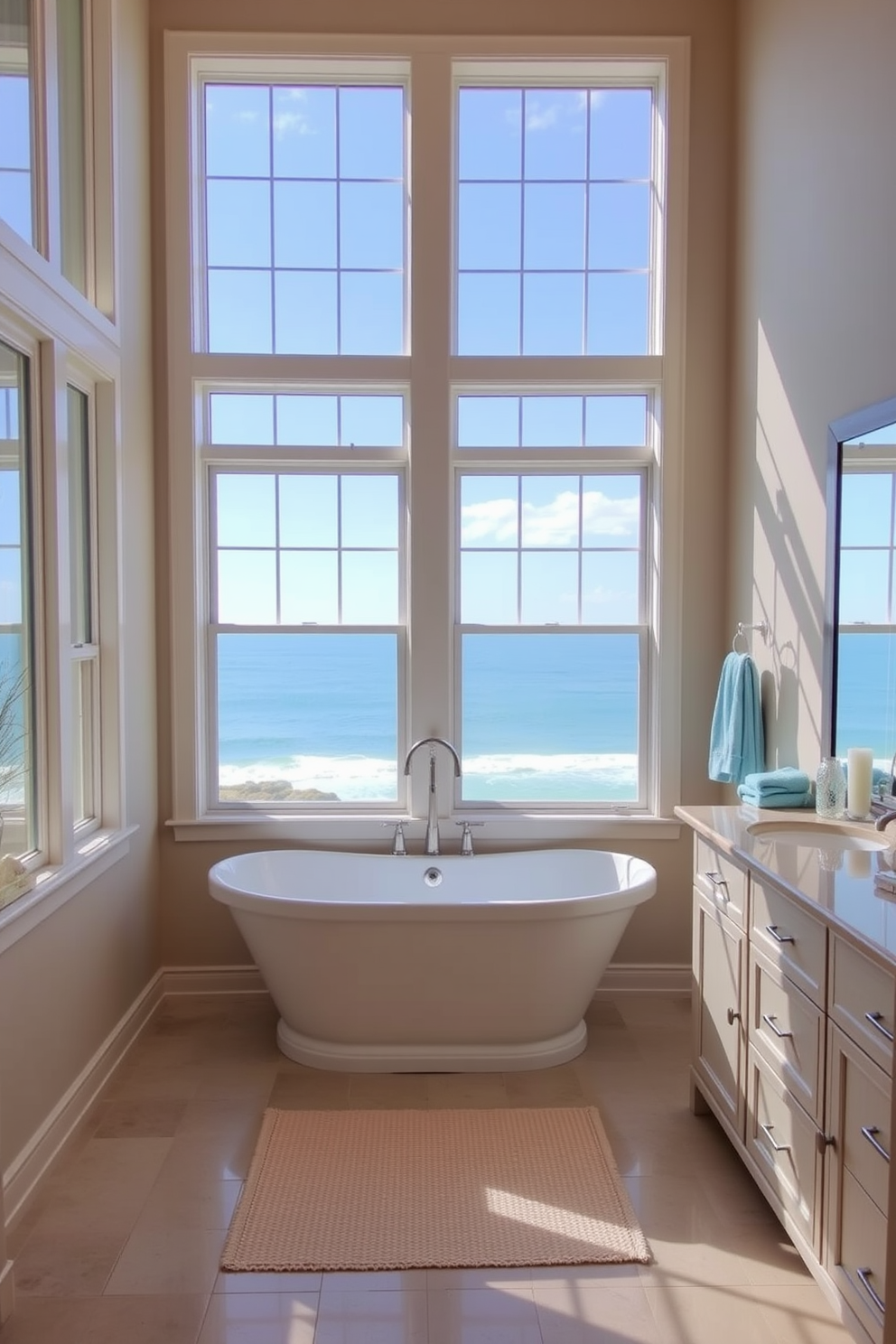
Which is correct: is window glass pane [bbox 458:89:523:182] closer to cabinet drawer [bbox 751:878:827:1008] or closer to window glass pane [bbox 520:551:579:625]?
window glass pane [bbox 520:551:579:625]

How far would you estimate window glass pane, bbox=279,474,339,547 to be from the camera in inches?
151

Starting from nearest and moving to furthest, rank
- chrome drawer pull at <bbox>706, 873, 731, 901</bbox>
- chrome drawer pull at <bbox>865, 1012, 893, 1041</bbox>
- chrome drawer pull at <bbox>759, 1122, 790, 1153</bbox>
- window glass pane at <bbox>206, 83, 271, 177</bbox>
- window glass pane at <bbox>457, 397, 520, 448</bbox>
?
chrome drawer pull at <bbox>865, 1012, 893, 1041</bbox> → chrome drawer pull at <bbox>759, 1122, 790, 1153</bbox> → chrome drawer pull at <bbox>706, 873, 731, 901</bbox> → window glass pane at <bbox>206, 83, 271, 177</bbox> → window glass pane at <bbox>457, 397, 520, 448</bbox>

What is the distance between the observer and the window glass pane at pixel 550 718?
12.8 ft

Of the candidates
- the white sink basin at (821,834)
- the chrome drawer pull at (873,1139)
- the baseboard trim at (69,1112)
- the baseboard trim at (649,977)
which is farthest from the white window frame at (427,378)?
the chrome drawer pull at (873,1139)

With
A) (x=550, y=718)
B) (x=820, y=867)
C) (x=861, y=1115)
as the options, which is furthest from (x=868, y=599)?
(x=550, y=718)

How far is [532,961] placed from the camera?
10.0 feet

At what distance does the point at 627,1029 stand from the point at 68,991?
1935 mm

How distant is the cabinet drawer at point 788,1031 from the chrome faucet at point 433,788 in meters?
1.53

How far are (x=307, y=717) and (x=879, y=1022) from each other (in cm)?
262

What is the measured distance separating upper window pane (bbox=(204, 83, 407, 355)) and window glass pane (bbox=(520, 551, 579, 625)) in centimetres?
102

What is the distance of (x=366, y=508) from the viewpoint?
3854mm

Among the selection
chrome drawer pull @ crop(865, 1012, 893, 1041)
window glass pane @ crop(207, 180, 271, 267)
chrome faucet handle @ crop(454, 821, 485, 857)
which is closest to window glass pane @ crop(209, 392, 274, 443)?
window glass pane @ crop(207, 180, 271, 267)

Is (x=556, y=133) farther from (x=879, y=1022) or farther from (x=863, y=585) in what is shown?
(x=879, y=1022)

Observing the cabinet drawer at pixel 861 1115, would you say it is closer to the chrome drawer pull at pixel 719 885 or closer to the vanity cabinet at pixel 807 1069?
the vanity cabinet at pixel 807 1069
